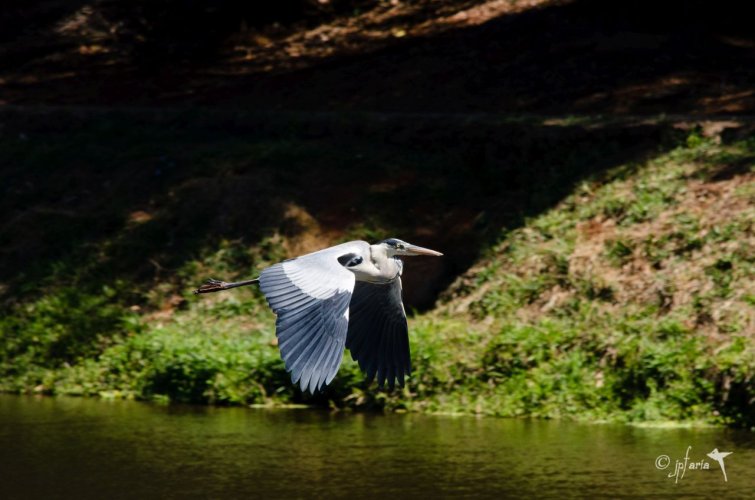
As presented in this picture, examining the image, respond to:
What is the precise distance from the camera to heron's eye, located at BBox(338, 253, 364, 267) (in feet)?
21.4

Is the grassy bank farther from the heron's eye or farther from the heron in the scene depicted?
the heron's eye

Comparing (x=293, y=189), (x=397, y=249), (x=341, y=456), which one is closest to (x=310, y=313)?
(x=397, y=249)

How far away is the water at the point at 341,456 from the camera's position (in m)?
7.48

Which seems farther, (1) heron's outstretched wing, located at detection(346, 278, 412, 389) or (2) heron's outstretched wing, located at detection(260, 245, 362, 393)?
(1) heron's outstretched wing, located at detection(346, 278, 412, 389)

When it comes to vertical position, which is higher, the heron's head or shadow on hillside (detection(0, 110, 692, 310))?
the heron's head

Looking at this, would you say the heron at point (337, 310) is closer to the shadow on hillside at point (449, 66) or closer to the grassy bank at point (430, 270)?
the grassy bank at point (430, 270)

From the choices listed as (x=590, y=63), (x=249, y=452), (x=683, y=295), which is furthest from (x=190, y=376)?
(x=590, y=63)

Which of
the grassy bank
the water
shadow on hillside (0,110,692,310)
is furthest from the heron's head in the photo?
shadow on hillside (0,110,692,310)

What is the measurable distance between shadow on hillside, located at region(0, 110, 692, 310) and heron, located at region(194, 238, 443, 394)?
4374mm

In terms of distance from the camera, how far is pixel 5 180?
45.9 ft

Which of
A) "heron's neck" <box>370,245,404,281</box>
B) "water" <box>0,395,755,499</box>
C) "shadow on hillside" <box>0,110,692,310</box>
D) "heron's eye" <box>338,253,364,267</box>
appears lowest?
"water" <box>0,395,755,499</box>

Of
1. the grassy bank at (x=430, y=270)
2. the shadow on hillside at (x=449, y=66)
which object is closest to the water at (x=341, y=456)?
the grassy bank at (x=430, y=270)

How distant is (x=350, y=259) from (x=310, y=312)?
0.75 m

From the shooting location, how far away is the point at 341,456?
8.29 meters
